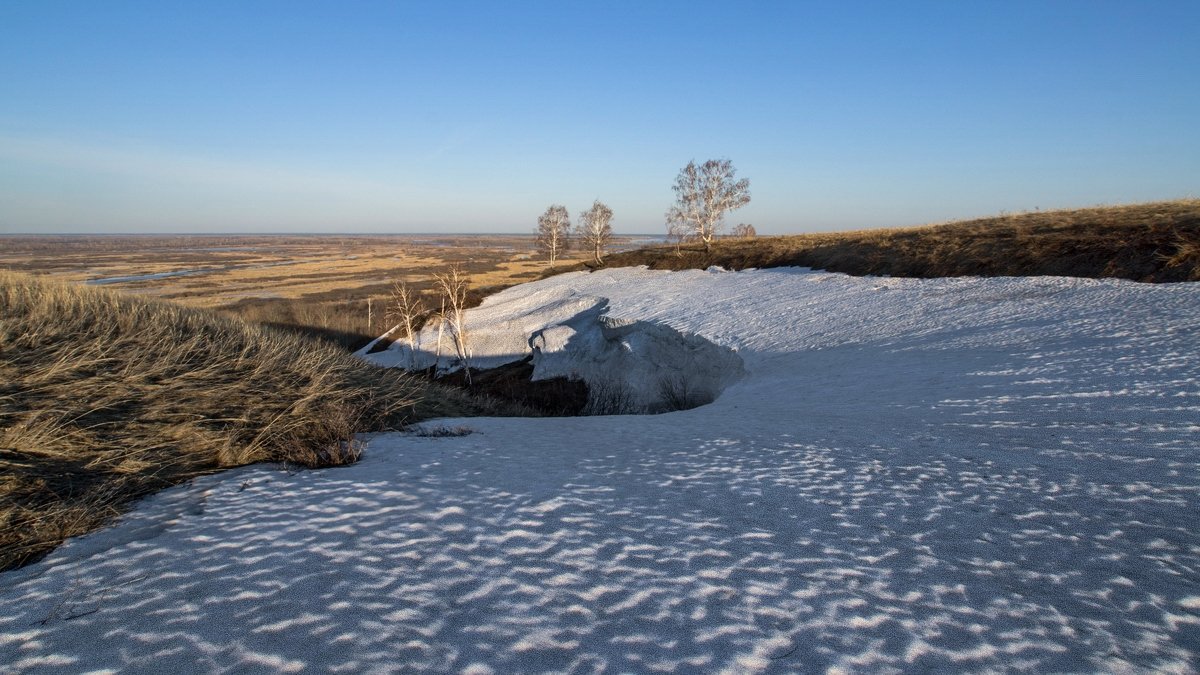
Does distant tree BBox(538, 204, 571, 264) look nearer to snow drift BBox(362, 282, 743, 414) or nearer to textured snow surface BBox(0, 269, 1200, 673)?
snow drift BBox(362, 282, 743, 414)

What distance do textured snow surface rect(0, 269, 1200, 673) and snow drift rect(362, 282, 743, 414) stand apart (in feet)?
28.1

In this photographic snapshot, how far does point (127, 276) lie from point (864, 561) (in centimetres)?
7416

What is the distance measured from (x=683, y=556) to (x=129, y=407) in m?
5.36

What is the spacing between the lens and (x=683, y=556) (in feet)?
10.9

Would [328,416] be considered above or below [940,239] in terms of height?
below

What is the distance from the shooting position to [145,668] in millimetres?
2385

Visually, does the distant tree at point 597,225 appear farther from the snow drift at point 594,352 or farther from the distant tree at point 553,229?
the snow drift at point 594,352

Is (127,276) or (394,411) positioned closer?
(394,411)

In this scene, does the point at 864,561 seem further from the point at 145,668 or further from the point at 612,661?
the point at 145,668

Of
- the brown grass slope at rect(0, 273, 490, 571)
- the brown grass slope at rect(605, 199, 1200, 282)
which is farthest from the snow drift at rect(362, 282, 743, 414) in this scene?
the brown grass slope at rect(605, 199, 1200, 282)

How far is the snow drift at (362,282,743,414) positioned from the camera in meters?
15.7

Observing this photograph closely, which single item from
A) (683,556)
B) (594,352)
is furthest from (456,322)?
(683,556)

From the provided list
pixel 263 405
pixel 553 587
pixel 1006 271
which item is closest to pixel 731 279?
pixel 1006 271

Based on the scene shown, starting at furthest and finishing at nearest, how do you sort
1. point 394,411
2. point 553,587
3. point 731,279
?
point 731,279 < point 394,411 < point 553,587
